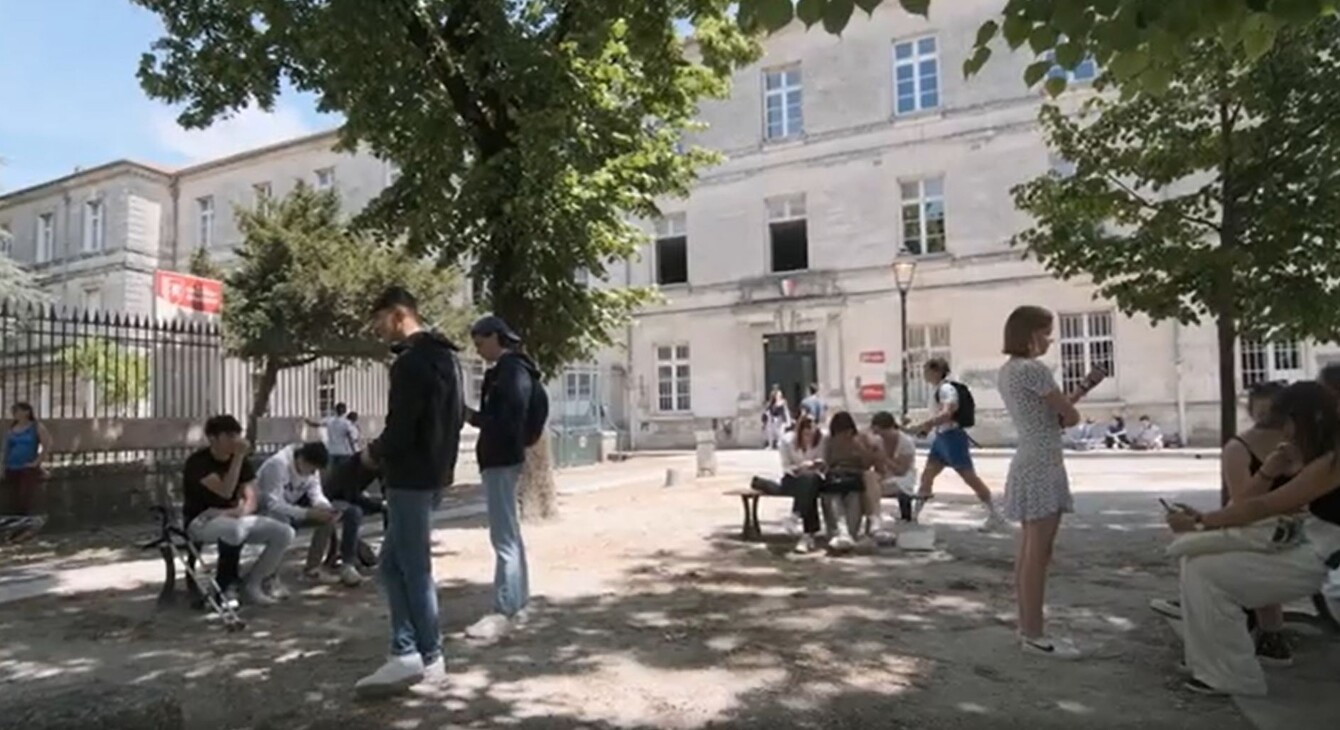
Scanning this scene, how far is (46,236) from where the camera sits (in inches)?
1738

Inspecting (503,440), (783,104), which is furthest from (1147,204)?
(783,104)

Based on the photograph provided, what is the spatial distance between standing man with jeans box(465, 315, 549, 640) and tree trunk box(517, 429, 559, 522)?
510 cm

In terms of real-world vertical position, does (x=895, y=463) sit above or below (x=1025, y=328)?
A: below

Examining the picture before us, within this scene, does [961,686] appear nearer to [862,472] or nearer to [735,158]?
[862,472]

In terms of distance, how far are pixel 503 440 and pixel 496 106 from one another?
5.76 meters

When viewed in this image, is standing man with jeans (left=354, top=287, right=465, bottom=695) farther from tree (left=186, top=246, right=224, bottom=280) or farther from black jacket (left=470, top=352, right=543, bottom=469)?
tree (left=186, top=246, right=224, bottom=280)

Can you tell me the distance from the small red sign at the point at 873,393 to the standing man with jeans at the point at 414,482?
924 inches

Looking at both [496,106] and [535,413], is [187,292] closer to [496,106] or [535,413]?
[496,106]

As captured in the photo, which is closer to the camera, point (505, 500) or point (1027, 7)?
point (1027, 7)

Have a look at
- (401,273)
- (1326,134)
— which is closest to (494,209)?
(1326,134)

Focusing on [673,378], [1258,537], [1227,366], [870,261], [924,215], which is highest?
[924,215]

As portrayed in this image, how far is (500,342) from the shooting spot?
5.71 metres

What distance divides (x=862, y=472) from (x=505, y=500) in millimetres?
3880

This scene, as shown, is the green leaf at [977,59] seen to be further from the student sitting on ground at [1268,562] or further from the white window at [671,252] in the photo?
the white window at [671,252]
